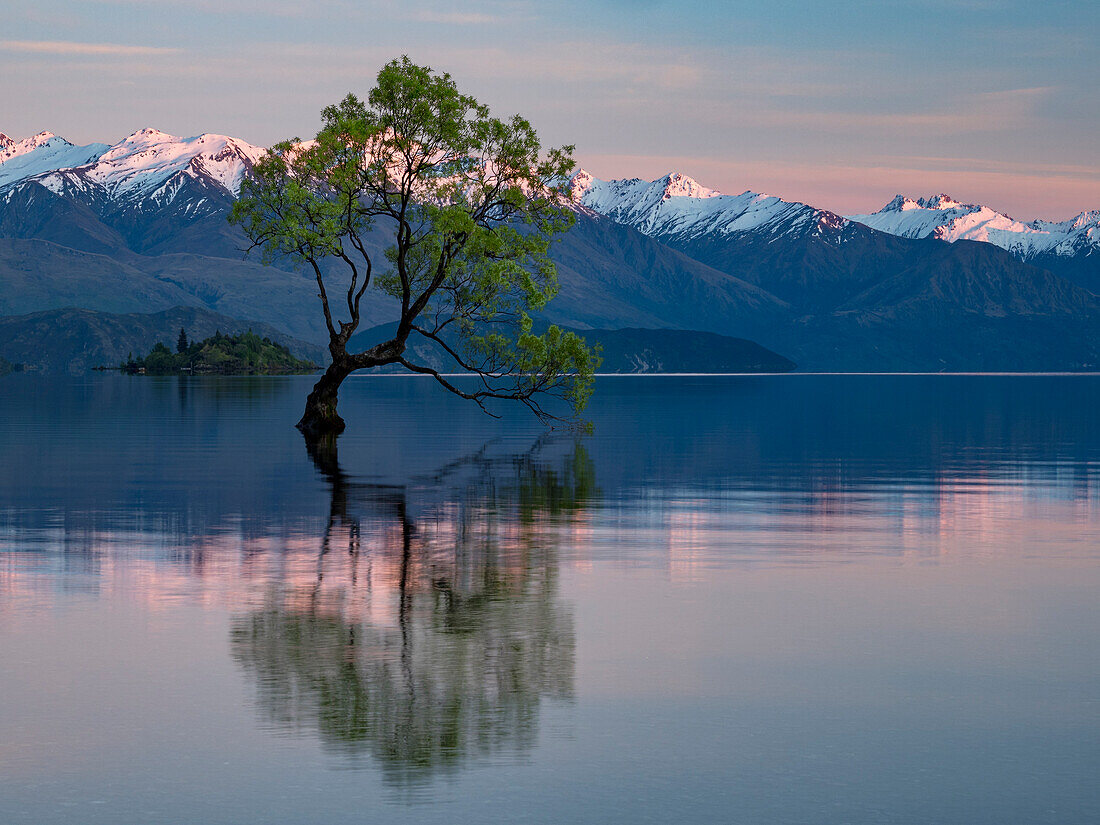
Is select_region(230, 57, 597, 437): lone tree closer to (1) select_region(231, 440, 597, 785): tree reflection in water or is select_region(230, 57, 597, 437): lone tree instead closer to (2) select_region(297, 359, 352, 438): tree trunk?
(2) select_region(297, 359, 352, 438): tree trunk

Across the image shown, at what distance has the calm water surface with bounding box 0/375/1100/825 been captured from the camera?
570 inches

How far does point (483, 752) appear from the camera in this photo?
1566 centimetres

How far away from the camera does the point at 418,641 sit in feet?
70.2

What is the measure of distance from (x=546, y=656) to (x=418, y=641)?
2204mm

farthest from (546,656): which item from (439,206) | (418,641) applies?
(439,206)

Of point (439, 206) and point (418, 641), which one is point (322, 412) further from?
point (418, 641)

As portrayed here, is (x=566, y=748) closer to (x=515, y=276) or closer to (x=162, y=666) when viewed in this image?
(x=162, y=666)

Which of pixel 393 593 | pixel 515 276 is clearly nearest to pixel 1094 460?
pixel 515 276

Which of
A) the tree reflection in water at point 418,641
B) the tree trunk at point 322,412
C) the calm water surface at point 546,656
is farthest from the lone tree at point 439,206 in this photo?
the tree reflection in water at point 418,641

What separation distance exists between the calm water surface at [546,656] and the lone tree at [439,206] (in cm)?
3076

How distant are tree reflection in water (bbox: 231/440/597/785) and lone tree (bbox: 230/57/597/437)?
39.5 meters

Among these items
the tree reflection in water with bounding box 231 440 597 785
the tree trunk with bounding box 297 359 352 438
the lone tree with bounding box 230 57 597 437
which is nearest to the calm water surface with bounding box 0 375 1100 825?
the tree reflection in water with bounding box 231 440 597 785

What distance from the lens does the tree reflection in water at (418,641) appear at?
16.4 meters

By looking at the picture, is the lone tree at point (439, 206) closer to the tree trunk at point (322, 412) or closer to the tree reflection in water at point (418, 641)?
the tree trunk at point (322, 412)
